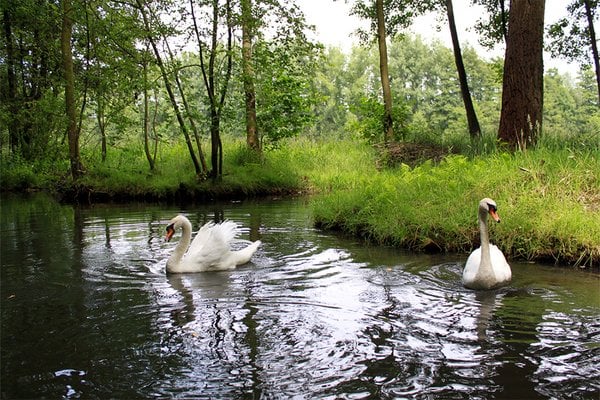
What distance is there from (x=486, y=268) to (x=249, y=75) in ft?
38.3

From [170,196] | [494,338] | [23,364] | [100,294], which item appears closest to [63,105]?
[170,196]

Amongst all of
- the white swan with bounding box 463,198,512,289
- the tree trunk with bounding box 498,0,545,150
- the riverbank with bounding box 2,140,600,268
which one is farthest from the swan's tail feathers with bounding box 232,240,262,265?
the tree trunk with bounding box 498,0,545,150

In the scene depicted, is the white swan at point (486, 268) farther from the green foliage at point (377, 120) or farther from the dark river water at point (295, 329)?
the green foliage at point (377, 120)

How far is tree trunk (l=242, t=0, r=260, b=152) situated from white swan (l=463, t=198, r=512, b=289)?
36.6 feet

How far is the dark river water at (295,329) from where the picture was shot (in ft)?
11.9

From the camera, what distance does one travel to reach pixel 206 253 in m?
7.34

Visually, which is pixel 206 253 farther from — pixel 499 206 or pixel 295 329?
pixel 499 206

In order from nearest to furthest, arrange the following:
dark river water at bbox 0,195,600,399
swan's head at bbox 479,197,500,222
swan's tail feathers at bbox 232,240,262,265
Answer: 1. dark river water at bbox 0,195,600,399
2. swan's head at bbox 479,197,500,222
3. swan's tail feathers at bbox 232,240,262,265

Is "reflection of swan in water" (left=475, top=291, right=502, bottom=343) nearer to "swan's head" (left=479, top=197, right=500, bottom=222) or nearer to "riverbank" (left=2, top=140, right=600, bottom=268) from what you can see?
"swan's head" (left=479, top=197, right=500, bottom=222)

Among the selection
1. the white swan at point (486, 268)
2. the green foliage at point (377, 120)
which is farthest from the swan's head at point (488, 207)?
the green foliage at point (377, 120)

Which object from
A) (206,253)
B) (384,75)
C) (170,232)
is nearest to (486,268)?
(206,253)

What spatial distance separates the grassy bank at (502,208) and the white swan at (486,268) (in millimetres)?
1485

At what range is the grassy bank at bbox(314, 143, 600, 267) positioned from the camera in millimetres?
7297

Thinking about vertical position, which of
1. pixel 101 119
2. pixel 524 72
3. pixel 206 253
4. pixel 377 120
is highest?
pixel 101 119
